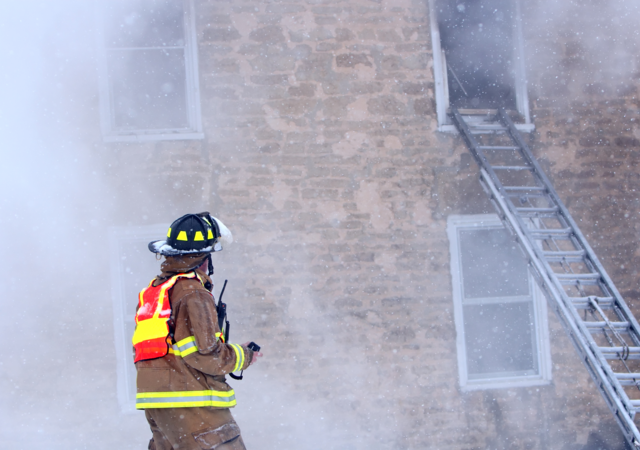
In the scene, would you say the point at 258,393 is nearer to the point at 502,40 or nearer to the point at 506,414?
the point at 506,414

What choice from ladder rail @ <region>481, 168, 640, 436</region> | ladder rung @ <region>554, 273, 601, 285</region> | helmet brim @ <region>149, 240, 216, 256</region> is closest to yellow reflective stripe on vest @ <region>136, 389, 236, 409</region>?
helmet brim @ <region>149, 240, 216, 256</region>

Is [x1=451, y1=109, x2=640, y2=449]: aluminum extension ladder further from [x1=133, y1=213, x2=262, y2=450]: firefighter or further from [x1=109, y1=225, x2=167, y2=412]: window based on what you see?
[x1=109, y1=225, x2=167, y2=412]: window

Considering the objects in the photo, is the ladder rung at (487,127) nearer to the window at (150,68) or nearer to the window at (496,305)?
the window at (496,305)

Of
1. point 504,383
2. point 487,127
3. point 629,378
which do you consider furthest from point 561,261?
point 487,127

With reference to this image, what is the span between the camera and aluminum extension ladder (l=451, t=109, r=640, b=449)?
141 inches

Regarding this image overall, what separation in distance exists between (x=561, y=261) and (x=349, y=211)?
189 centimetres

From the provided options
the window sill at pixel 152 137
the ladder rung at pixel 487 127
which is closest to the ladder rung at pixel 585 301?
the ladder rung at pixel 487 127

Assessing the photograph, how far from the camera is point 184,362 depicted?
268 centimetres

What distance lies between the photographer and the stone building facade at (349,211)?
4.84m

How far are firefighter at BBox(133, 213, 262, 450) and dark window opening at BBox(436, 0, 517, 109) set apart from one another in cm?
405

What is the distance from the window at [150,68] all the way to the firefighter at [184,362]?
2522 mm

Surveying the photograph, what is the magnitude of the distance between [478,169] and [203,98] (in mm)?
2750

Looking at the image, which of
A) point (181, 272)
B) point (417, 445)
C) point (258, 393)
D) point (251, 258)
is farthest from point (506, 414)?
point (181, 272)

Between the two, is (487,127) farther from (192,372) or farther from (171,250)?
(192,372)
